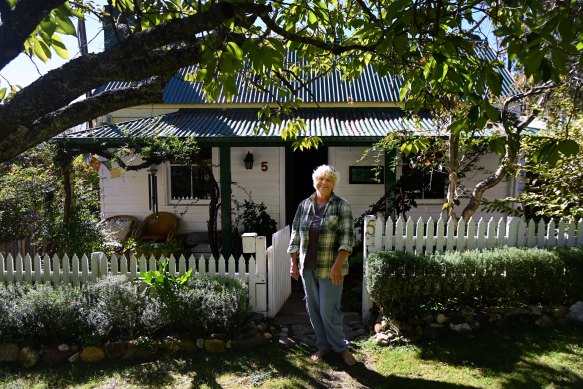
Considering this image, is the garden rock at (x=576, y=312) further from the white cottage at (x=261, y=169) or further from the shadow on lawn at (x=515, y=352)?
the white cottage at (x=261, y=169)

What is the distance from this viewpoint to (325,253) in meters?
3.84

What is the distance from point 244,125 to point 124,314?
4603 mm

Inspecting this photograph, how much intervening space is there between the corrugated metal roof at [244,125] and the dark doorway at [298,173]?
149cm

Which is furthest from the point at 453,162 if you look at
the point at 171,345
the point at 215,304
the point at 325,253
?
the point at 171,345

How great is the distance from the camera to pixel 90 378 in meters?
3.83

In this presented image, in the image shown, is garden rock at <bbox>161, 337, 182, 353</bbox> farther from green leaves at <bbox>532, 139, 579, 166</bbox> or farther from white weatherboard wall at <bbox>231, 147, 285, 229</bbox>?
white weatherboard wall at <bbox>231, 147, 285, 229</bbox>

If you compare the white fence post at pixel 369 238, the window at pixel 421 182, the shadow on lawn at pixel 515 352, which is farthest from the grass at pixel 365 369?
the window at pixel 421 182

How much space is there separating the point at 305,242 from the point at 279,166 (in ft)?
18.9

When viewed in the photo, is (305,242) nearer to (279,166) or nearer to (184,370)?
(184,370)

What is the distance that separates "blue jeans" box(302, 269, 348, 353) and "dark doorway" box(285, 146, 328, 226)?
5.76m

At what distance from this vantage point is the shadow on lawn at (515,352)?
3.65 meters

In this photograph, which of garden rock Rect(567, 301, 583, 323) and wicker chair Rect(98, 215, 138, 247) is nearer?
garden rock Rect(567, 301, 583, 323)

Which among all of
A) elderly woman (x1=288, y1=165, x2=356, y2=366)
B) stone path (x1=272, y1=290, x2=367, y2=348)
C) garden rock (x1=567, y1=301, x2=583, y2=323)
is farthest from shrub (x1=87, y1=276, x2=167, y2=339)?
garden rock (x1=567, y1=301, x2=583, y2=323)

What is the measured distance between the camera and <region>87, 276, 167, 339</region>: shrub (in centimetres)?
429
